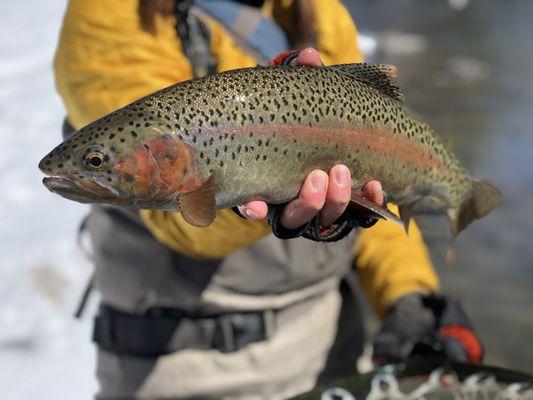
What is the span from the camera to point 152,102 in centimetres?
119

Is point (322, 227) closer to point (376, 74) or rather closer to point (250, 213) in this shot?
point (250, 213)

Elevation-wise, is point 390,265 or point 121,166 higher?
point 121,166

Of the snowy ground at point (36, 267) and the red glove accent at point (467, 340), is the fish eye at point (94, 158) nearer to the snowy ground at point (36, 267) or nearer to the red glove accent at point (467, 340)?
the red glove accent at point (467, 340)

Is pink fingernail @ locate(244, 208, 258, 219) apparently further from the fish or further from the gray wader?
the gray wader

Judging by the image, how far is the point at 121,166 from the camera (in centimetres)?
113

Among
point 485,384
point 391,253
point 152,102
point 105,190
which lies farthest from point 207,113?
point 391,253

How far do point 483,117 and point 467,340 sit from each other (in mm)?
6712

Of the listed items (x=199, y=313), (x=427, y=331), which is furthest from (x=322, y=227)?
(x=427, y=331)

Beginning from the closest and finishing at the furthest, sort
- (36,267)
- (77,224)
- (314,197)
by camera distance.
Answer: (314,197), (36,267), (77,224)

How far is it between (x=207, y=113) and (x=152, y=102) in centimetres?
10

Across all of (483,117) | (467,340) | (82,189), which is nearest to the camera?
(82,189)

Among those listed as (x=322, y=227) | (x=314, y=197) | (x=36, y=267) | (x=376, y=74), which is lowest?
(x=36, y=267)

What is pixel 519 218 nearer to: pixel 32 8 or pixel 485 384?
pixel 485 384

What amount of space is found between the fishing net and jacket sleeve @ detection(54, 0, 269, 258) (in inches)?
20.5
